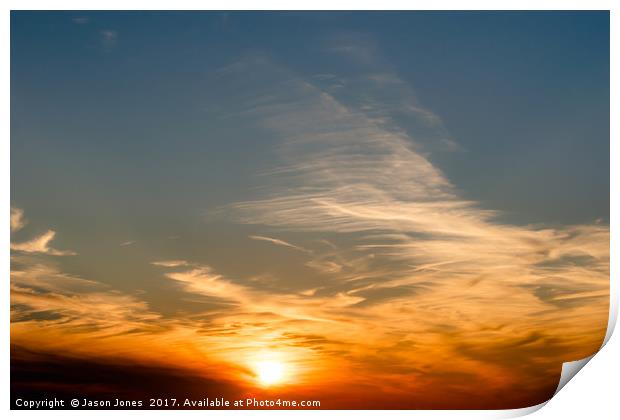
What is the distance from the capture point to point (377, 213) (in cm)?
522

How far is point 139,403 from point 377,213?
2.11m

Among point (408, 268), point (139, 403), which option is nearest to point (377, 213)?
point (408, 268)

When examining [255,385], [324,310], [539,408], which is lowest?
[539,408]

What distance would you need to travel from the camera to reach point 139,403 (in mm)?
5094

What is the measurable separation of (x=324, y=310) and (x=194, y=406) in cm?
111

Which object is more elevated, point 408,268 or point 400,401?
point 408,268

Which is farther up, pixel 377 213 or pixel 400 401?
pixel 377 213

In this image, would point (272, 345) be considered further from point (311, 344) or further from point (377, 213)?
point (377, 213)

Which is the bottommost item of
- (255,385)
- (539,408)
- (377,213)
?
(539,408)
